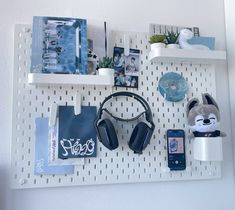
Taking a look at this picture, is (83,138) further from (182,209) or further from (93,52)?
(182,209)

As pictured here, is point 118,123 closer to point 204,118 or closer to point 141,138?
point 141,138

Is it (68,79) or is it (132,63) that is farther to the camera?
(132,63)

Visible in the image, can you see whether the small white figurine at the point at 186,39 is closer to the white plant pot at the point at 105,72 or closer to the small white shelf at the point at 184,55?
the small white shelf at the point at 184,55

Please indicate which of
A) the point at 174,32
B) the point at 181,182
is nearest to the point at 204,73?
the point at 174,32

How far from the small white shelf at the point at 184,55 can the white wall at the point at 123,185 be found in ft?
0.44

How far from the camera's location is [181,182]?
94 centimetres

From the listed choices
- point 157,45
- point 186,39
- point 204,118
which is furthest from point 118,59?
point 204,118

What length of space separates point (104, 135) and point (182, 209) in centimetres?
41

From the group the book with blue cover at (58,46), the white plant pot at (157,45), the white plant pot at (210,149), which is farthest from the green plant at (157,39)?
the white plant pot at (210,149)

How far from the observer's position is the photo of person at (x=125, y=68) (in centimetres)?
90

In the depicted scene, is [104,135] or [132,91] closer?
[104,135]

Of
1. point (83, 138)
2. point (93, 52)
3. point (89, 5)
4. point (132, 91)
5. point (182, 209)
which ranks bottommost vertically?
point (182, 209)

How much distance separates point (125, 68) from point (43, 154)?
15.6 inches

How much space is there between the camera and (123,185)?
896 millimetres
